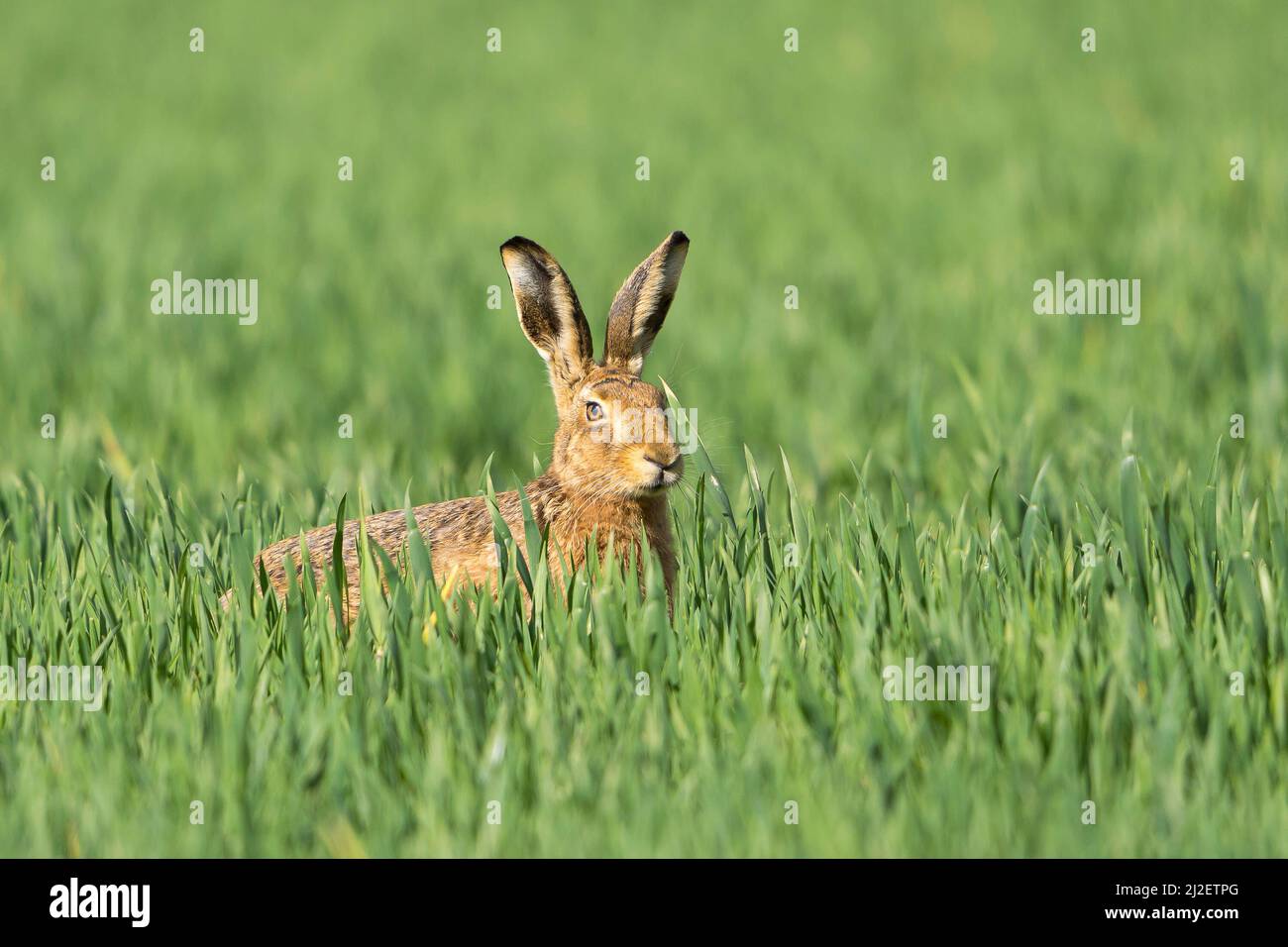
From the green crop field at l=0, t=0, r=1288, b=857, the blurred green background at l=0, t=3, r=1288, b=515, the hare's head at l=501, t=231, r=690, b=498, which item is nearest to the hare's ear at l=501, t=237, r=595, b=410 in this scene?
the hare's head at l=501, t=231, r=690, b=498

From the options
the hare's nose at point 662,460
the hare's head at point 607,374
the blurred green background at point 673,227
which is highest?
the blurred green background at point 673,227

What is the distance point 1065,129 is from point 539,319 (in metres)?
9.01

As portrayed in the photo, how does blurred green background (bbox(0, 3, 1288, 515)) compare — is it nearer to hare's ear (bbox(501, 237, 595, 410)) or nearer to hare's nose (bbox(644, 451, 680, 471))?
hare's ear (bbox(501, 237, 595, 410))

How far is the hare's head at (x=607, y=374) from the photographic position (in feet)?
15.2

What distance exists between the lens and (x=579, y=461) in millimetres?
4848

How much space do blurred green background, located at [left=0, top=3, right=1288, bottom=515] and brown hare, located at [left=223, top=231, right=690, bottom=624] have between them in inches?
34.0

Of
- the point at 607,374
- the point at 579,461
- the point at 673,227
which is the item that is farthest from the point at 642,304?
the point at 673,227

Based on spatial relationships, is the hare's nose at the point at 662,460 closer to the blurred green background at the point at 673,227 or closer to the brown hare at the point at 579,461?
the brown hare at the point at 579,461

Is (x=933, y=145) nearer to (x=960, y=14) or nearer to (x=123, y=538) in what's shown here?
(x=960, y=14)

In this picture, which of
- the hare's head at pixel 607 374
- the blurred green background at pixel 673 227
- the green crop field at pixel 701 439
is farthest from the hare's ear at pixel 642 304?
the blurred green background at pixel 673 227

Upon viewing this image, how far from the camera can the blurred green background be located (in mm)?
7277

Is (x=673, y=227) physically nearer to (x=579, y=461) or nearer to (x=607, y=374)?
(x=607, y=374)

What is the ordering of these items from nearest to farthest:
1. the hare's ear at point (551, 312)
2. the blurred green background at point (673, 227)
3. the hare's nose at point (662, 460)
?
the hare's nose at point (662, 460), the hare's ear at point (551, 312), the blurred green background at point (673, 227)

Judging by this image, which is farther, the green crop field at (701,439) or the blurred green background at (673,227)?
the blurred green background at (673,227)
